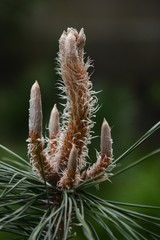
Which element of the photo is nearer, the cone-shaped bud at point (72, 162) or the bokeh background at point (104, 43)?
the cone-shaped bud at point (72, 162)

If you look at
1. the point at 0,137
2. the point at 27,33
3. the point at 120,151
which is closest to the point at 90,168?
the point at 120,151

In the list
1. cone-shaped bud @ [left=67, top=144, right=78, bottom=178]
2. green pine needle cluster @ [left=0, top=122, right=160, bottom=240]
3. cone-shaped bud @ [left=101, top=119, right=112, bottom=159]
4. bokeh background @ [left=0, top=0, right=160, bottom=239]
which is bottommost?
green pine needle cluster @ [left=0, top=122, right=160, bottom=240]

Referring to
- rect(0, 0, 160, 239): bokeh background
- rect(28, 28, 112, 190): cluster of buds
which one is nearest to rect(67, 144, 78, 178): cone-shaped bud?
rect(28, 28, 112, 190): cluster of buds

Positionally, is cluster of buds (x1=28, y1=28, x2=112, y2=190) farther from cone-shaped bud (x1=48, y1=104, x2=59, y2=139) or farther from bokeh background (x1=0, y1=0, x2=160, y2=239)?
bokeh background (x1=0, y1=0, x2=160, y2=239)

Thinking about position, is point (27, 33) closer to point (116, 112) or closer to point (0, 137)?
point (0, 137)

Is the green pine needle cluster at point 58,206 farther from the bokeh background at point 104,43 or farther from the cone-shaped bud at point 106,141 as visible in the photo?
the bokeh background at point 104,43

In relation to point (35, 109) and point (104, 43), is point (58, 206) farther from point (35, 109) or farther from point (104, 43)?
point (104, 43)

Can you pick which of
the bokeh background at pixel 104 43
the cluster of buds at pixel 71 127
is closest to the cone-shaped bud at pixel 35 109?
the cluster of buds at pixel 71 127

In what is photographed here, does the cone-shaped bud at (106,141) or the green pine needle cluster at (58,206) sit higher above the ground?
the cone-shaped bud at (106,141)
